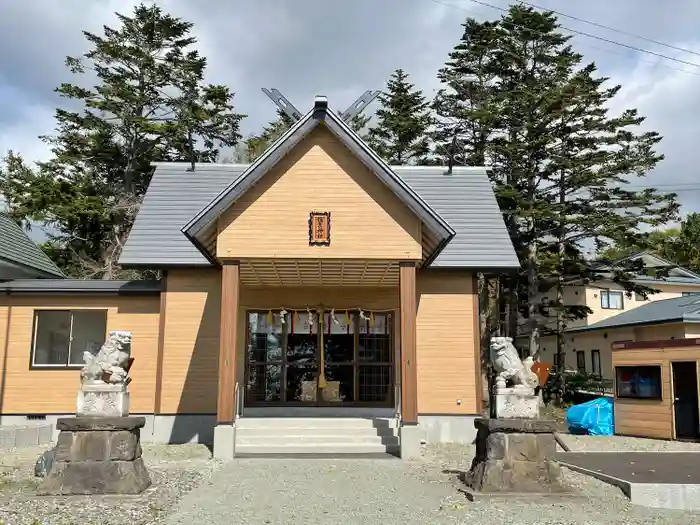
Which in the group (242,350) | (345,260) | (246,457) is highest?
(345,260)

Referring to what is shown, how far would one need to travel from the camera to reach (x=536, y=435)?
8055 mm

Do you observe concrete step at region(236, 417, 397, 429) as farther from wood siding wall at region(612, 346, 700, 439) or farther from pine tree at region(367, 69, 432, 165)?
pine tree at region(367, 69, 432, 165)

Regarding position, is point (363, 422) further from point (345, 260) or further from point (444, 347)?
point (345, 260)

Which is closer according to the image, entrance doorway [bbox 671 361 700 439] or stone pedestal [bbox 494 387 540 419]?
stone pedestal [bbox 494 387 540 419]

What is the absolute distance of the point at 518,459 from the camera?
798cm

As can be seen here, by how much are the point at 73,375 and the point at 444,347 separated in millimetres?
8556

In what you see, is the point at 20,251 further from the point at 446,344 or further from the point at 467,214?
the point at 467,214

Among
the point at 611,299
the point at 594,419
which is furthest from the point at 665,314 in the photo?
the point at 611,299

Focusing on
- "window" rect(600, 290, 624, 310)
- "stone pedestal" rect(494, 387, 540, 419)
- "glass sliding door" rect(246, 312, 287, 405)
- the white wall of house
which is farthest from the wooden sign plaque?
"window" rect(600, 290, 624, 310)

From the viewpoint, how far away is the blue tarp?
15.9 metres

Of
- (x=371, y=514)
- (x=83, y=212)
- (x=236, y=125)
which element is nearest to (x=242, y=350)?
(x=371, y=514)

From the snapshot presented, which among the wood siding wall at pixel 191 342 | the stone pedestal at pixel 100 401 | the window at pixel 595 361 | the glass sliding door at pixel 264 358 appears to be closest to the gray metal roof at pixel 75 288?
the wood siding wall at pixel 191 342

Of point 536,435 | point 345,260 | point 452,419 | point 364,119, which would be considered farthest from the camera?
point 364,119

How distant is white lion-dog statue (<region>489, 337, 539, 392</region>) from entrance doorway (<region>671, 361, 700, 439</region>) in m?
7.51
